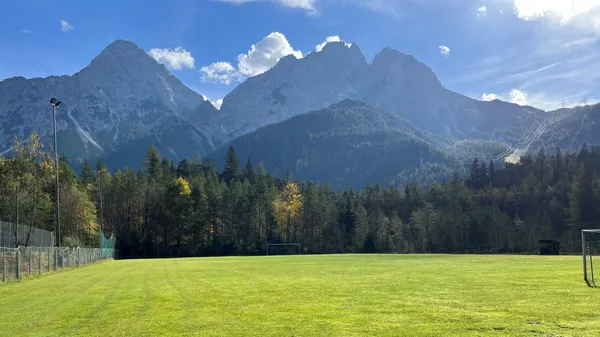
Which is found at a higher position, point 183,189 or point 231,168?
point 231,168

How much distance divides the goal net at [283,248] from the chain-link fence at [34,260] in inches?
2308

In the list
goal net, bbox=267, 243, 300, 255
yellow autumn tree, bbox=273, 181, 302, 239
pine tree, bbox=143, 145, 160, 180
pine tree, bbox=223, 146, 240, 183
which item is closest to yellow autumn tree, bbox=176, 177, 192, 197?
pine tree, bbox=143, 145, 160, 180

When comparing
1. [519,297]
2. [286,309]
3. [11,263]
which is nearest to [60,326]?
[286,309]

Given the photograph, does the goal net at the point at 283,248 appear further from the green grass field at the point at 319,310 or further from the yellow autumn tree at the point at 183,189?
the green grass field at the point at 319,310

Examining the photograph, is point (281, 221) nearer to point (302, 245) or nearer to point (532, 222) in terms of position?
point (302, 245)

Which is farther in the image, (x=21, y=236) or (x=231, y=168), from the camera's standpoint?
(x=231, y=168)

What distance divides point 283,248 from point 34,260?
245 ft

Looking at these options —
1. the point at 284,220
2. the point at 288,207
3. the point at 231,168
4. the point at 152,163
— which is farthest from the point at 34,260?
the point at 231,168

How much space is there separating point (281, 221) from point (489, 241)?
47552 mm

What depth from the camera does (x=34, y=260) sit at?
33781 millimetres

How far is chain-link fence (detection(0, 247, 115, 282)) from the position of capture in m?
28.7

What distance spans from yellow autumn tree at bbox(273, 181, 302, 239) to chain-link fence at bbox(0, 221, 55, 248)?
242ft

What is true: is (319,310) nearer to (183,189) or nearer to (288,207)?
(183,189)

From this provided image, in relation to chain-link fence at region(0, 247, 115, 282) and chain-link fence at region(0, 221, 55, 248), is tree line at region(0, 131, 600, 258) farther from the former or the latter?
chain-link fence at region(0, 221, 55, 248)
